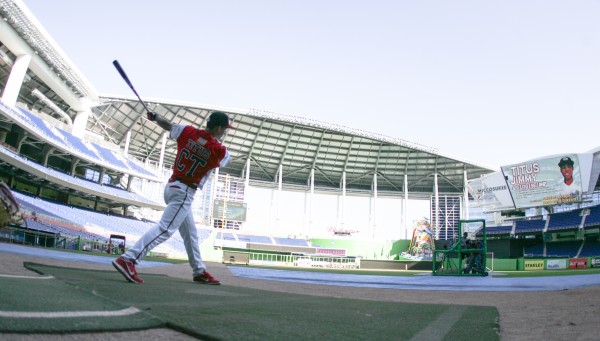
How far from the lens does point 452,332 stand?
1728 mm

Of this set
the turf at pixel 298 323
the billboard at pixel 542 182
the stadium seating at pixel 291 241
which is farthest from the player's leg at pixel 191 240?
the stadium seating at pixel 291 241

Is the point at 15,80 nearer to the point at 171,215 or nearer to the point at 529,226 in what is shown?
the point at 171,215

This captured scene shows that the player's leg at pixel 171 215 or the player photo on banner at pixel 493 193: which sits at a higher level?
the player photo on banner at pixel 493 193

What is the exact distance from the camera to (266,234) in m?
45.8

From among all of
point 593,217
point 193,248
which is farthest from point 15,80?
point 593,217

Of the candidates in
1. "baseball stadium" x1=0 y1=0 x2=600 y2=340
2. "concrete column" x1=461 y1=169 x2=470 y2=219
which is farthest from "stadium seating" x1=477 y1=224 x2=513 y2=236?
"concrete column" x1=461 y1=169 x2=470 y2=219

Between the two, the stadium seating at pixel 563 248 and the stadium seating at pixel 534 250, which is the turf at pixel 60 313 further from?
the stadium seating at pixel 534 250

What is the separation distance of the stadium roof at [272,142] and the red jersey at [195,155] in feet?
85.6

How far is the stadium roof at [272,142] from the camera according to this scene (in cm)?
2944

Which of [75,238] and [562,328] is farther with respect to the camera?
[75,238]

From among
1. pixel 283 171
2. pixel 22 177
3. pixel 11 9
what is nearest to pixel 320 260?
pixel 283 171

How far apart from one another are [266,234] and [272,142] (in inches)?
411

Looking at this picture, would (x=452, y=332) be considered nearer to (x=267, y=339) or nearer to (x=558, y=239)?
(x=267, y=339)

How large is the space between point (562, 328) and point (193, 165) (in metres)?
3.01
